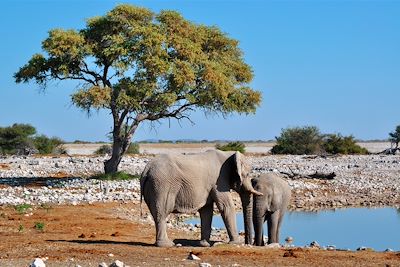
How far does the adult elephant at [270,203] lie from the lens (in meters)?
17.1

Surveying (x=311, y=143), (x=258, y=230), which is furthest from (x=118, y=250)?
(x=311, y=143)

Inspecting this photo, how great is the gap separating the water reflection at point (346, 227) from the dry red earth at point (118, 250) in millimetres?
4502

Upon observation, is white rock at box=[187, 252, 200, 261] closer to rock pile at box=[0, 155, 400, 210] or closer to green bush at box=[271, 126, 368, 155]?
rock pile at box=[0, 155, 400, 210]

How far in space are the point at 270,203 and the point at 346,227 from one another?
745cm

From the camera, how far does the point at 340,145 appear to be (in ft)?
229

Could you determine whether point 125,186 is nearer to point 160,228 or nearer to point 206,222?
point 206,222

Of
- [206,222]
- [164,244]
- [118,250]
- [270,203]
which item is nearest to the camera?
[118,250]

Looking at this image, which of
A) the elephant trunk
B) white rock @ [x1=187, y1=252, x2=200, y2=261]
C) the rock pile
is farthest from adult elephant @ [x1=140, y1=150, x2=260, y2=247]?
the rock pile

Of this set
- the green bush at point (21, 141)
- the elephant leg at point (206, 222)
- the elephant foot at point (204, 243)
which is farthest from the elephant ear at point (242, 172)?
the green bush at point (21, 141)

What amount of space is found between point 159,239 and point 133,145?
57.0 metres

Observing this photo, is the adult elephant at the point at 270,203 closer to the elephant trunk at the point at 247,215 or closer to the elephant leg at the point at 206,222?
the elephant trunk at the point at 247,215

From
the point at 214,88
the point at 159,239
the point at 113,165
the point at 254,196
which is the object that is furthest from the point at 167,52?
the point at 159,239

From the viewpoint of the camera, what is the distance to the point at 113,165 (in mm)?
33594

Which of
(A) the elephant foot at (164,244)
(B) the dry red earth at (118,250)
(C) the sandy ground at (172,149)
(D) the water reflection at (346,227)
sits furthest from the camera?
(C) the sandy ground at (172,149)
